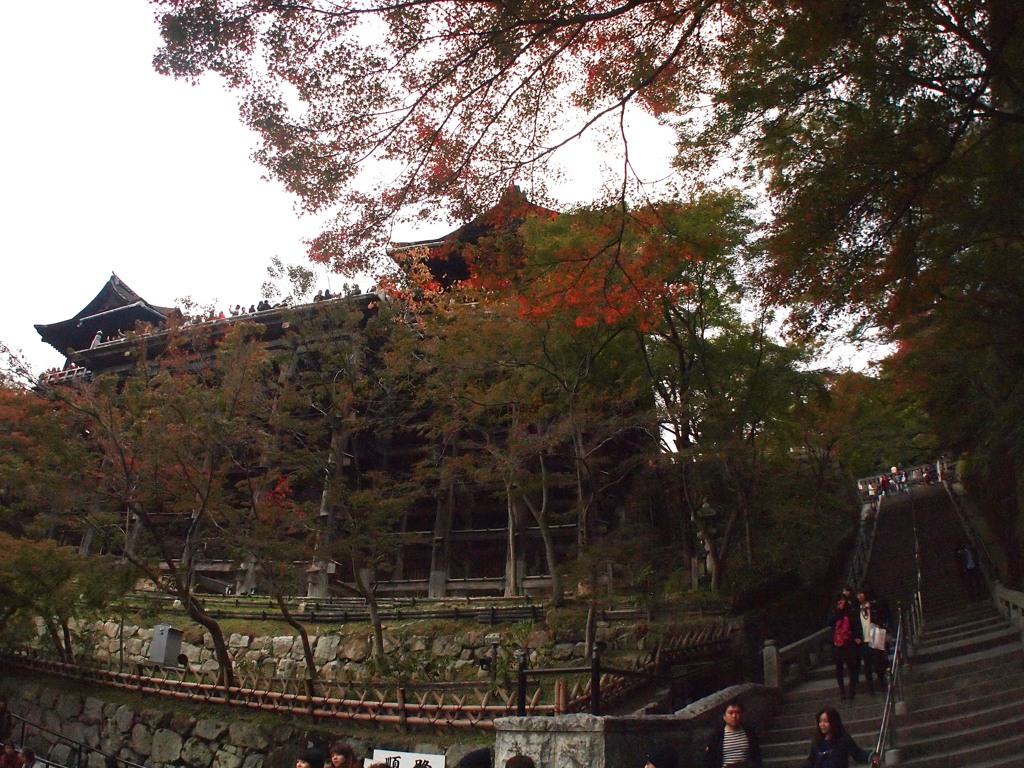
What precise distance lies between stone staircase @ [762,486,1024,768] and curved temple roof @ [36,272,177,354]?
33223mm

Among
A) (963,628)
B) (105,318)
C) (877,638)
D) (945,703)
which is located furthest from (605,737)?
(105,318)

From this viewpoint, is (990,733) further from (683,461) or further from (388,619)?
(388,619)

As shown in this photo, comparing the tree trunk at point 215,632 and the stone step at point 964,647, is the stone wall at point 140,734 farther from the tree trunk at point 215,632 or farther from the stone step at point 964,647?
the stone step at point 964,647

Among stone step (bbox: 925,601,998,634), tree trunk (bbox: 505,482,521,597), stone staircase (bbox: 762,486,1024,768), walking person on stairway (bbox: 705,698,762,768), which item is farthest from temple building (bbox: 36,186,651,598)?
walking person on stairway (bbox: 705,698,762,768)

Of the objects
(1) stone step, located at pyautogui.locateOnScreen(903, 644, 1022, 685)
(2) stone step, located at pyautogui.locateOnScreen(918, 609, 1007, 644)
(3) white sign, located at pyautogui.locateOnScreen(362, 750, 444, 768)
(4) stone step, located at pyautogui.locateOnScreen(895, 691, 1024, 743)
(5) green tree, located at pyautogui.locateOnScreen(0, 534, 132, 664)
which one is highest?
(5) green tree, located at pyautogui.locateOnScreen(0, 534, 132, 664)

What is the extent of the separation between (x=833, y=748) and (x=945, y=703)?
11.3ft

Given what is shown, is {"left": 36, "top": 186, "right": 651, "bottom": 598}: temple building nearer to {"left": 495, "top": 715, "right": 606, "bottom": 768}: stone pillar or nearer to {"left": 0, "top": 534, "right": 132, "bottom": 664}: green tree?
{"left": 0, "top": 534, "right": 132, "bottom": 664}: green tree

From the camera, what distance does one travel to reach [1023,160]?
7.98m

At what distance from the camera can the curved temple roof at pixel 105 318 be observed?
37.2 meters

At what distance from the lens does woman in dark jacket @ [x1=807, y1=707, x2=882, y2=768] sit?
7.30m

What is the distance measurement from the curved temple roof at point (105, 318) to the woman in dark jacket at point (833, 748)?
34818 millimetres

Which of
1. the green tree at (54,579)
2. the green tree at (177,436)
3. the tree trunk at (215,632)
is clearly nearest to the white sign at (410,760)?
the tree trunk at (215,632)

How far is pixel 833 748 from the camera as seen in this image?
7387 millimetres

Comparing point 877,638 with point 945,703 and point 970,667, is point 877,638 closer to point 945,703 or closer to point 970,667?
point 945,703
